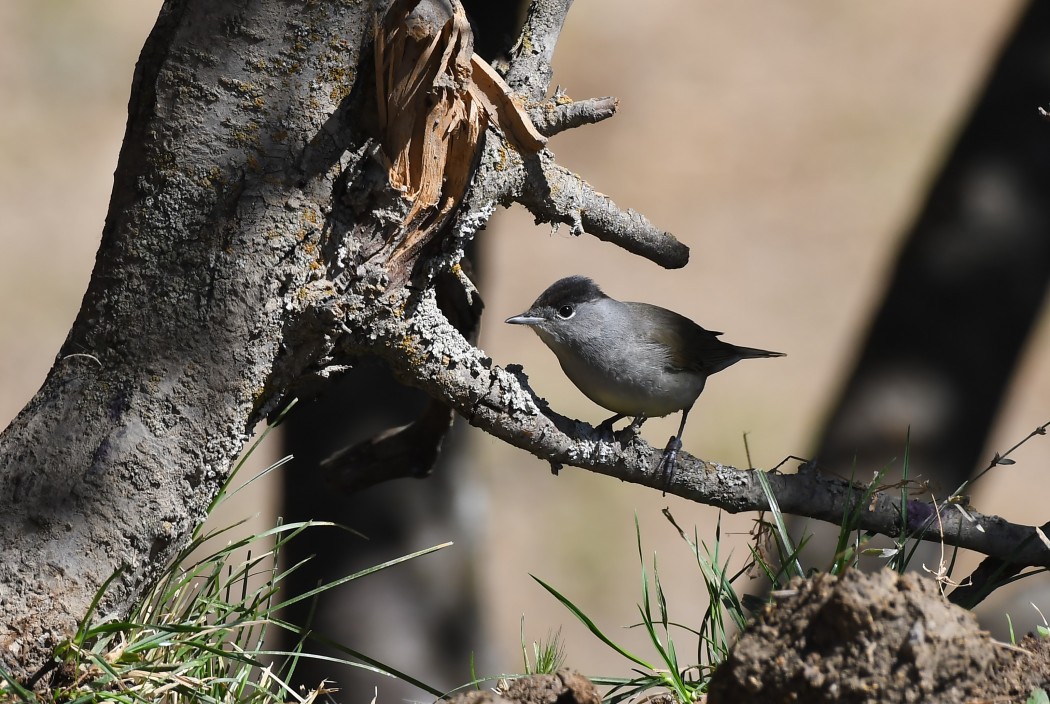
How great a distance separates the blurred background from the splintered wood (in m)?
4.07

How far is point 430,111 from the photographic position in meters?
2.54

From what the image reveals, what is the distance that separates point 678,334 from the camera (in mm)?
4906

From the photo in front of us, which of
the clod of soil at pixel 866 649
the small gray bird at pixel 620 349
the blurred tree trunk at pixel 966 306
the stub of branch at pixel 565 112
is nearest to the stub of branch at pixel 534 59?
the stub of branch at pixel 565 112

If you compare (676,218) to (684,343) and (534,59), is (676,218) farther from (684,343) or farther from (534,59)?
(534,59)

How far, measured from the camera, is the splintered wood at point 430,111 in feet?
8.04

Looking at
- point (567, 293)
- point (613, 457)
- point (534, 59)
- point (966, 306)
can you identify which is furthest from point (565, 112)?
point (966, 306)

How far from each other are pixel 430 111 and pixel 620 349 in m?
2.09

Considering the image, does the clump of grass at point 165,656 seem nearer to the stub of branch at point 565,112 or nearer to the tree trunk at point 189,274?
the tree trunk at point 189,274

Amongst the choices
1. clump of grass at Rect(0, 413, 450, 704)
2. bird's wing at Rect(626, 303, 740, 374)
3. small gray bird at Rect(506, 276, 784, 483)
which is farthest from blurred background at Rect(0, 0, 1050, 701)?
clump of grass at Rect(0, 413, 450, 704)

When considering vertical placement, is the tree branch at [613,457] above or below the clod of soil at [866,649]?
below

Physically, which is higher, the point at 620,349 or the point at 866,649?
the point at 866,649

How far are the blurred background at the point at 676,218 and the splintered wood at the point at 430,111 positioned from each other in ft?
13.4

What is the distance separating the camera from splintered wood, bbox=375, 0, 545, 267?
2.45 metres

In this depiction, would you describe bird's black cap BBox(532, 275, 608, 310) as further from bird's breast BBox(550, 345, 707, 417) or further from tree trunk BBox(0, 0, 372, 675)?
tree trunk BBox(0, 0, 372, 675)
